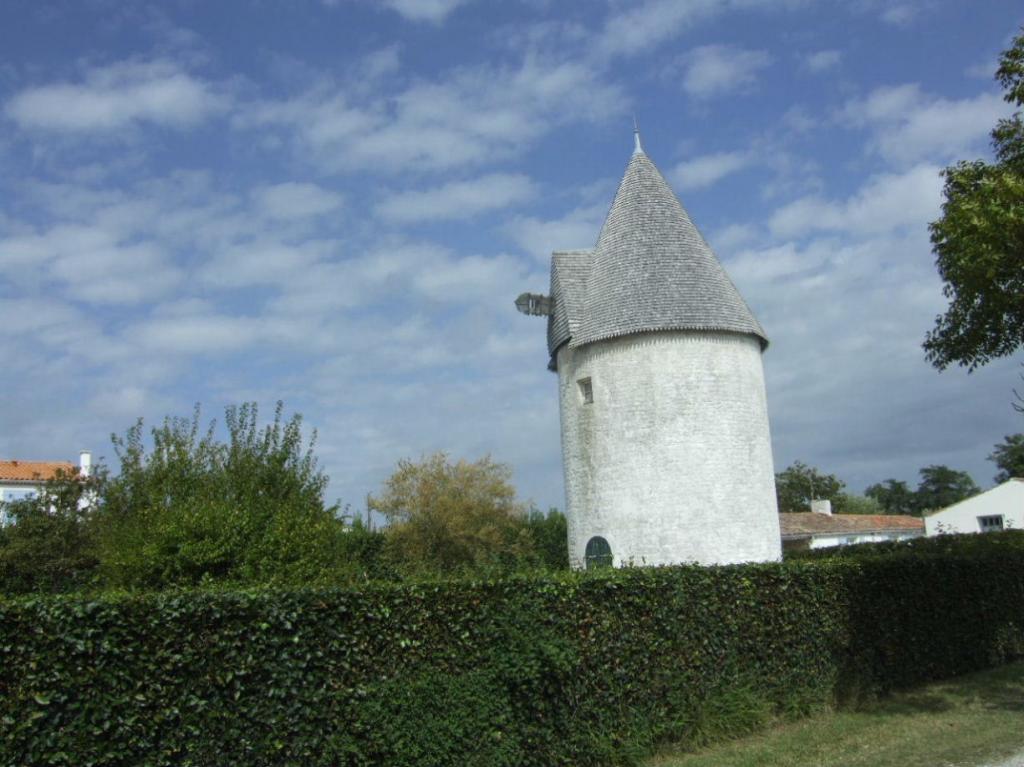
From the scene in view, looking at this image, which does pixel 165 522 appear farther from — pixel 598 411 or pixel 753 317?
pixel 753 317

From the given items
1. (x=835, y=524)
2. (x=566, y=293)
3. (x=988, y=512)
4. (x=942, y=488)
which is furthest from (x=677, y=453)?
(x=942, y=488)

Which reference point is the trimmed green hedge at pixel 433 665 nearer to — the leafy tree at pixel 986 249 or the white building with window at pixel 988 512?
the leafy tree at pixel 986 249

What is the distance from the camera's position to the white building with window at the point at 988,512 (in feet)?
162

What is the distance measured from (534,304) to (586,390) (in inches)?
149

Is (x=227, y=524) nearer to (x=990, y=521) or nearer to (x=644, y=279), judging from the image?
(x=644, y=279)

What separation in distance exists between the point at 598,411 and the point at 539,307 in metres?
4.60

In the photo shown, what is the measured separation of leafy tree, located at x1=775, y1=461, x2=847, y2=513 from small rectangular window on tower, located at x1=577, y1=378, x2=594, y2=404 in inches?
2244

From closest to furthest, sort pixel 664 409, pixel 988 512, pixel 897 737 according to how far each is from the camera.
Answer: pixel 897 737, pixel 664 409, pixel 988 512

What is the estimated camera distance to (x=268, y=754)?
7.57m

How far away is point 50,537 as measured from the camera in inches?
1035

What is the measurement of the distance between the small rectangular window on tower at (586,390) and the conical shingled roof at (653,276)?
947 mm

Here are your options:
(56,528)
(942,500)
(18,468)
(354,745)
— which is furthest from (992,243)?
(942,500)

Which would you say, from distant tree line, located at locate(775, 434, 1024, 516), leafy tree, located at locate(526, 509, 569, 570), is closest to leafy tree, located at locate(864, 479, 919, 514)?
distant tree line, located at locate(775, 434, 1024, 516)

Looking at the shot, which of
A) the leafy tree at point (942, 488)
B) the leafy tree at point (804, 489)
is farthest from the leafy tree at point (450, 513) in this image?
the leafy tree at point (942, 488)
